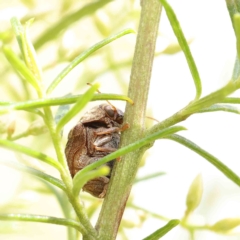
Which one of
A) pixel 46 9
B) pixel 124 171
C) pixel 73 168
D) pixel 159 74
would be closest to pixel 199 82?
pixel 124 171

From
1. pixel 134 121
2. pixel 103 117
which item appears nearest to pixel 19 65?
pixel 134 121

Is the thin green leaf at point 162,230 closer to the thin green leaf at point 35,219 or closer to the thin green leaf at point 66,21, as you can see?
the thin green leaf at point 35,219

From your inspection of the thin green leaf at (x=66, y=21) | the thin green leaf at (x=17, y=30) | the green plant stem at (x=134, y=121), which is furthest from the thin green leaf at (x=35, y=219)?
the thin green leaf at (x=66, y=21)

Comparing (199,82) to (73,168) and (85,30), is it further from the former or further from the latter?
(85,30)

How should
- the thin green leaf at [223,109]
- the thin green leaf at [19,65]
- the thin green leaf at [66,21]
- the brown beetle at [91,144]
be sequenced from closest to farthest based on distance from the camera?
the thin green leaf at [19,65] → the thin green leaf at [223,109] → the brown beetle at [91,144] → the thin green leaf at [66,21]

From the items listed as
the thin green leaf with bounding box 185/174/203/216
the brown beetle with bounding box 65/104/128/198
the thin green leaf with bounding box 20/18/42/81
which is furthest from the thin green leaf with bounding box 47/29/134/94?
the thin green leaf with bounding box 185/174/203/216
